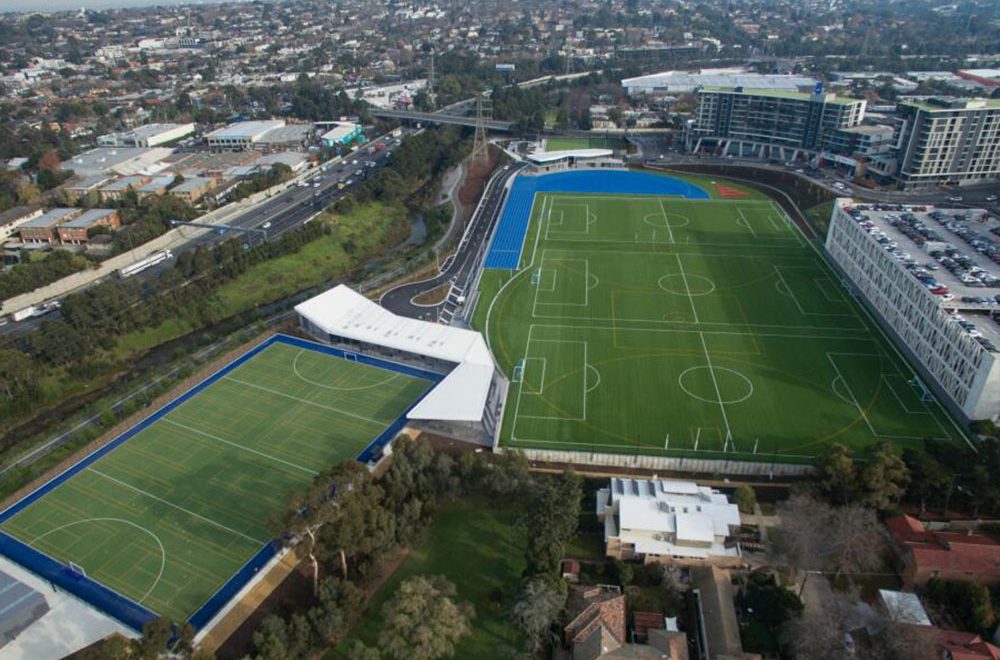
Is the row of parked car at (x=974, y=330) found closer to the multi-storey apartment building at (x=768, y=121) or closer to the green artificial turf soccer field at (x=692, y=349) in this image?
the green artificial turf soccer field at (x=692, y=349)

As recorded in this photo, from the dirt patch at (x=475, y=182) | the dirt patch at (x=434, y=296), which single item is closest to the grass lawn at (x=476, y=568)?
the dirt patch at (x=434, y=296)

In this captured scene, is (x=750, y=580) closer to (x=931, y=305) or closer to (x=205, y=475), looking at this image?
(x=931, y=305)

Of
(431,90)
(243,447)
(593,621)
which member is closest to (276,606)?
(243,447)

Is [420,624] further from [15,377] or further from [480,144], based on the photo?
[480,144]

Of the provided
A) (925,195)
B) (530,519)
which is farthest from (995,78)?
(530,519)

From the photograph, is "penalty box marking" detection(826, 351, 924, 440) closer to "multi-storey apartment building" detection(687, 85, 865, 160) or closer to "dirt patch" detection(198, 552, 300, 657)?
"dirt patch" detection(198, 552, 300, 657)

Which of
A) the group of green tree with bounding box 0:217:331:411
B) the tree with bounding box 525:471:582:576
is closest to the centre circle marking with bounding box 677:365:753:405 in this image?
the tree with bounding box 525:471:582:576
